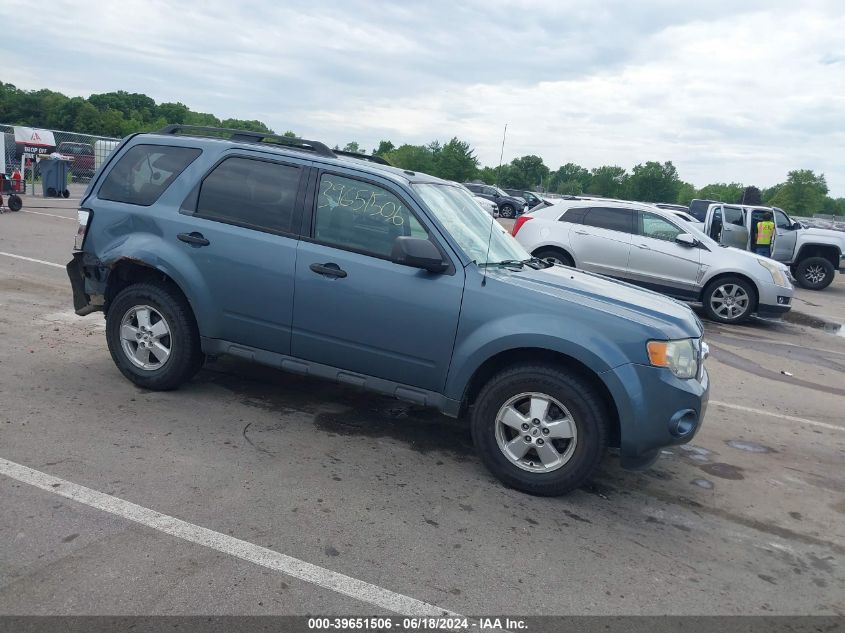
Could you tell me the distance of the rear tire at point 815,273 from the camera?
17938mm

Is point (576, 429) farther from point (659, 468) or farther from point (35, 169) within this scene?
point (35, 169)

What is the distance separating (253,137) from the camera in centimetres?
562

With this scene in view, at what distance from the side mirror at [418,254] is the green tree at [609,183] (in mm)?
94923

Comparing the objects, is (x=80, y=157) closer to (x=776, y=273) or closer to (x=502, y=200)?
(x=502, y=200)

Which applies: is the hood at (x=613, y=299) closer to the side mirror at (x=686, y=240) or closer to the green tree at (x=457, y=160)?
the side mirror at (x=686, y=240)

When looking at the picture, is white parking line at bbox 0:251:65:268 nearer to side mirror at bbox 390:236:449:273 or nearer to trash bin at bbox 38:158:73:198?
side mirror at bbox 390:236:449:273

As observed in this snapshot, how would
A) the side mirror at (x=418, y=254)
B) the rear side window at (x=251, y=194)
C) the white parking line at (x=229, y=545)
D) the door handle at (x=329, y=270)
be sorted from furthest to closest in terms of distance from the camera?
the rear side window at (x=251, y=194) → the door handle at (x=329, y=270) → the side mirror at (x=418, y=254) → the white parking line at (x=229, y=545)

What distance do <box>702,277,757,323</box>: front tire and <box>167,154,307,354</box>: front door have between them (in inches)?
337

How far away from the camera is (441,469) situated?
4.63 m

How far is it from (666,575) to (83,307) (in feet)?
15.5

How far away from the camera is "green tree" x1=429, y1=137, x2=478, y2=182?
44.5 metres

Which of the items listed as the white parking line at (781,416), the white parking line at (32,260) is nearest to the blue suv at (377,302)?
the white parking line at (781,416)

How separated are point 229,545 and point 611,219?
9725mm

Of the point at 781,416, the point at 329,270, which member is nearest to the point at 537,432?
the point at 329,270
